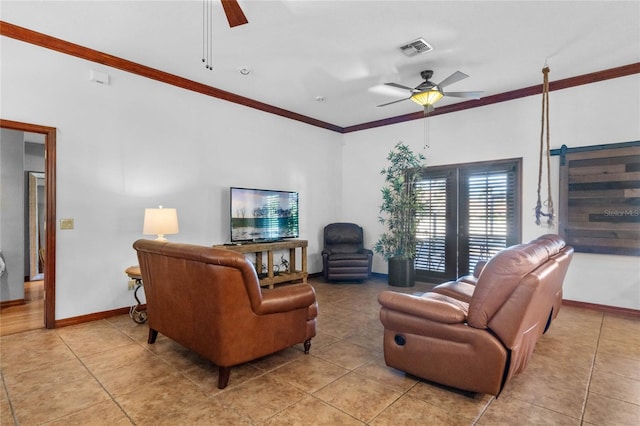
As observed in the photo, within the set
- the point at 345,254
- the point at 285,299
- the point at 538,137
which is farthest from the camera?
the point at 345,254

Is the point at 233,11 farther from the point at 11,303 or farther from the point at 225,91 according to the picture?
the point at 11,303

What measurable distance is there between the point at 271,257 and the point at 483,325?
3.58m

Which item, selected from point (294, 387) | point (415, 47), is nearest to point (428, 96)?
point (415, 47)

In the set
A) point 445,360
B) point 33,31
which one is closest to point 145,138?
point 33,31

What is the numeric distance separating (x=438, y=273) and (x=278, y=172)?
10.8ft

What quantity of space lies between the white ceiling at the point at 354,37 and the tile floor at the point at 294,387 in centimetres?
309

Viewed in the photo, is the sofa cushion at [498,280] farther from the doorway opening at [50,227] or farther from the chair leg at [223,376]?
the doorway opening at [50,227]

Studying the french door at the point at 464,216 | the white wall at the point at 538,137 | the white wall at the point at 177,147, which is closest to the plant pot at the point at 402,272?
the french door at the point at 464,216

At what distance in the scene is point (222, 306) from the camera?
2201 mm

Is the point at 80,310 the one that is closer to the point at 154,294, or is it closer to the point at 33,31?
the point at 154,294

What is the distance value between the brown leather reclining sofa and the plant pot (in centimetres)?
309

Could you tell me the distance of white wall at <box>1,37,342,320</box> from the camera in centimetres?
349

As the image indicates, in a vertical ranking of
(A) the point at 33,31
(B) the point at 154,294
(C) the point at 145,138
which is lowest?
(B) the point at 154,294

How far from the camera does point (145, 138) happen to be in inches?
163
